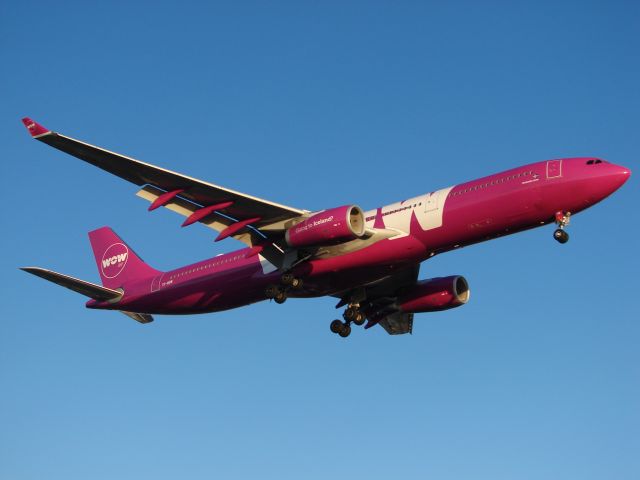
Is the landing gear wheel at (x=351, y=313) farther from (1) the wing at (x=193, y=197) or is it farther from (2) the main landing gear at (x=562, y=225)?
(2) the main landing gear at (x=562, y=225)

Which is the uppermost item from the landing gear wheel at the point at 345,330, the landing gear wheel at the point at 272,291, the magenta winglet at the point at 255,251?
the magenta winglet at the point at 255,251

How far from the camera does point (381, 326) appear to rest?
148 feet

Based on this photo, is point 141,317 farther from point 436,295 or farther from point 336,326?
point 436,295

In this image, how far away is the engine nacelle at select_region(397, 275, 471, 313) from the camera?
42.0 meters

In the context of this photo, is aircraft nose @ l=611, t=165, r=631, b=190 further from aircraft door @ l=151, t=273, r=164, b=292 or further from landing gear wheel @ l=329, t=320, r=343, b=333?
aircraft door @ l=151, t=273, r=164, b=292

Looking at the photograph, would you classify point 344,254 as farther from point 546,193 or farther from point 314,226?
point 546,193

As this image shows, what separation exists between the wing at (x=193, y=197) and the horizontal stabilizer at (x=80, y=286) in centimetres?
580

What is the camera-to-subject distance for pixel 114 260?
4750cm

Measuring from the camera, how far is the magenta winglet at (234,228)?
3694 centimetres

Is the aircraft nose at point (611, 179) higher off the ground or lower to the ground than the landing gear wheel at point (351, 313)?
higher

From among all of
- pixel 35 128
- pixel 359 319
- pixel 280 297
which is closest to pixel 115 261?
pixel 280 297

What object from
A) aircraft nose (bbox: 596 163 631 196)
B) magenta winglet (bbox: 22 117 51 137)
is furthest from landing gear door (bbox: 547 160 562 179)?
magenta winglet (bbox: 22 117 51 137)

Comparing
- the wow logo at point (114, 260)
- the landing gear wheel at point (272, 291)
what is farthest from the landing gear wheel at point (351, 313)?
the wow logo at point (114, 260)

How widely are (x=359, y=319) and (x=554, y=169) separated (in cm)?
1210
